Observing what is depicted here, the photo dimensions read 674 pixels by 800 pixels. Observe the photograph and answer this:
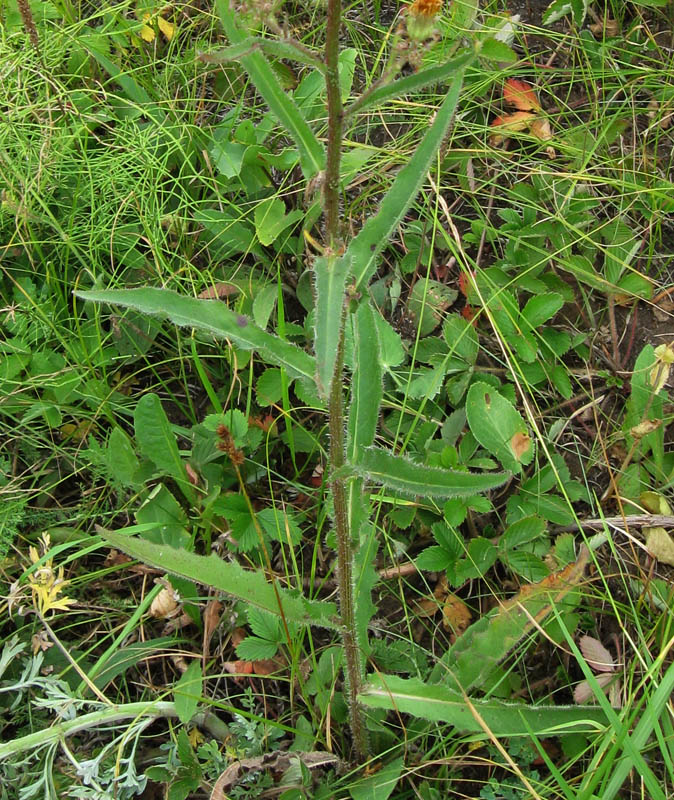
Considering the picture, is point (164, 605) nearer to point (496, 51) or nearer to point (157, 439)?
point (157, 439)

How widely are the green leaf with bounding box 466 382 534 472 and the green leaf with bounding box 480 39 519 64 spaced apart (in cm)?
114

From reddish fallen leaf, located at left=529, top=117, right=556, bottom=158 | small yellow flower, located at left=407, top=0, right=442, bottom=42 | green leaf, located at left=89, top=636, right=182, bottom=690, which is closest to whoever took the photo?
small yellow flower, located at left=407, top=0, right=442, bottom=42

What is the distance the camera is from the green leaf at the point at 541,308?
219cm

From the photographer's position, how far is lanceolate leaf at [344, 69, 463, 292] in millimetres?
1289

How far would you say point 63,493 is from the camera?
2.26m

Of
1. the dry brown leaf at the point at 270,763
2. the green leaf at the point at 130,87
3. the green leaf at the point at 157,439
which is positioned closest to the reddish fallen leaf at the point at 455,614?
the dry brown leaf at the point at 270,763

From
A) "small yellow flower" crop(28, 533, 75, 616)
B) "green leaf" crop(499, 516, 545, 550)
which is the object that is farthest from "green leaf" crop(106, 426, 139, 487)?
"green leaf" crop(499, 516, 545, 550)

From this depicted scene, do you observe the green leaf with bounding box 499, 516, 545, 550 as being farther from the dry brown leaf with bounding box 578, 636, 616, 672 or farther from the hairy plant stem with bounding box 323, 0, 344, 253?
the hairy plant stem with bounding box 323, 0, 344, 253

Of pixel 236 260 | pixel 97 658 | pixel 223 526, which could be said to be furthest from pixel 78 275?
pixel 97 658

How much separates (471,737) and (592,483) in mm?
817

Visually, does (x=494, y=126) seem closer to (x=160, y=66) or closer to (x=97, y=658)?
(x=160, y=66)

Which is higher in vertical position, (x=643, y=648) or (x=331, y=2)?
(x=331, y=2)

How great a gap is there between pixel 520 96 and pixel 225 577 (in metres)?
1.95

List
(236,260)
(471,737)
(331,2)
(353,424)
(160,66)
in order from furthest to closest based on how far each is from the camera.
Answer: (160,66), (236,260), (471,737), (353,424), (331,2)
